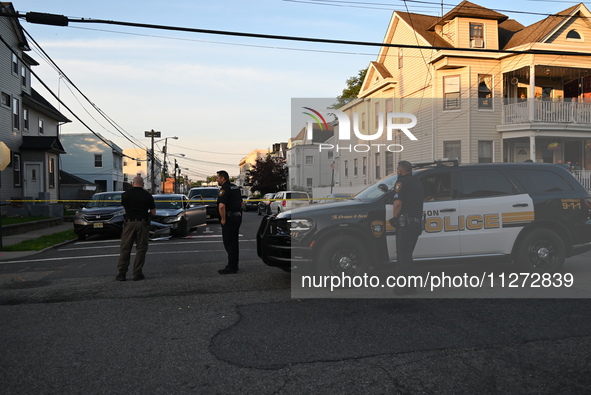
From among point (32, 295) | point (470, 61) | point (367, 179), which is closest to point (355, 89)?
point (367, 179)

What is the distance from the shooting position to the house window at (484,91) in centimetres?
2500

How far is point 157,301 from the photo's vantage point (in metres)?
6.77

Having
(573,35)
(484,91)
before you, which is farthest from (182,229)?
(573,35)

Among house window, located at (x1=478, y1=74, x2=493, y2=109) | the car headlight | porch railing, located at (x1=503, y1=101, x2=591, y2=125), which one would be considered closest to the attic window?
porch railing, located at (x1=503, y1=101, x2=591, y2=125)

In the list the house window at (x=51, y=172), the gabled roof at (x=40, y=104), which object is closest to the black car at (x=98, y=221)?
the house window at (x=51, y=172)

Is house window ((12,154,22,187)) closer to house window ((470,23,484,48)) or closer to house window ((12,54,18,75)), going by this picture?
house window ((12,54,18,75))

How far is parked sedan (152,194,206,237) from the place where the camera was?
15672mm

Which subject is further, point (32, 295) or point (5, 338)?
point (32, 295)

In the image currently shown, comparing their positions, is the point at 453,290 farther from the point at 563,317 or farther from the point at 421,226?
the point at 563,317

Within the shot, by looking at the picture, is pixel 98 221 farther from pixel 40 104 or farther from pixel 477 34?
pixel 477 34

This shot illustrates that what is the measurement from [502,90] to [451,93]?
2.53m

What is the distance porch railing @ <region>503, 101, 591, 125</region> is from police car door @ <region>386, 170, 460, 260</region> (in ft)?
61.3

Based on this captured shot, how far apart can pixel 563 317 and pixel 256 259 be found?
6.39 m

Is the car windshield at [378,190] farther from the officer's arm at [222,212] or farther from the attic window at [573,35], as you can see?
the attic window at [573,35]
